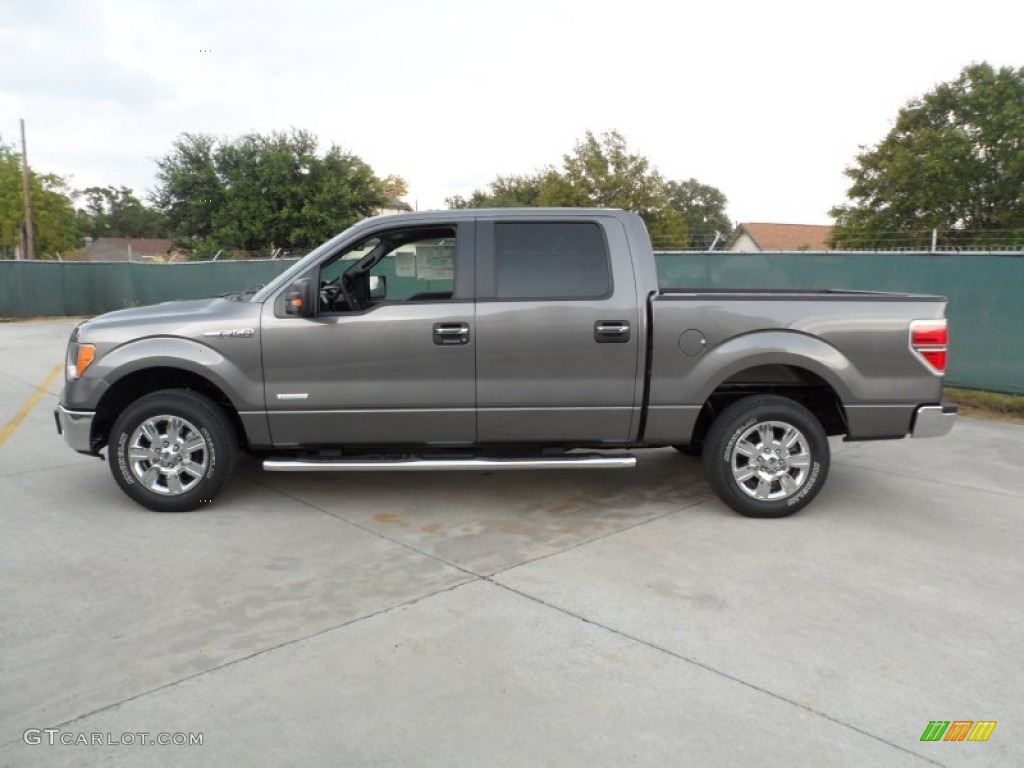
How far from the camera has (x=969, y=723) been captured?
9.63 feet

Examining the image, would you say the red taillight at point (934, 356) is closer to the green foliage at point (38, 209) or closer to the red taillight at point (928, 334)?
the red taillight at point (928, 334)

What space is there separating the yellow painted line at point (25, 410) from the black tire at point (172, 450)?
3.06m

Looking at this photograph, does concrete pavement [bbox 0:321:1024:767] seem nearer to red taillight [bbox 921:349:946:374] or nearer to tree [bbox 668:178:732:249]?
red taillight [bbox 921:349:946:374]

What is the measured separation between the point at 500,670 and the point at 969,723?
1.76 meters

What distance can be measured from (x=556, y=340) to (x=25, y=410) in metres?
6.88

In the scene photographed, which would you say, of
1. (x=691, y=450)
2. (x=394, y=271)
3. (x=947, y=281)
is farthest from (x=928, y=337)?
(x=947, y=281)

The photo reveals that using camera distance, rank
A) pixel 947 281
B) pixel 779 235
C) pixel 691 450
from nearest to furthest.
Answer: pixel 691 450
pixel 947 281
pixel 779 235

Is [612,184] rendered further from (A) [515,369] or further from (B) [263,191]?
(A) [515,369]

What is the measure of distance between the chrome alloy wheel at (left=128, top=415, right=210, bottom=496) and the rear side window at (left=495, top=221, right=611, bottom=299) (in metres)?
2.23

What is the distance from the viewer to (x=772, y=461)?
519 cm

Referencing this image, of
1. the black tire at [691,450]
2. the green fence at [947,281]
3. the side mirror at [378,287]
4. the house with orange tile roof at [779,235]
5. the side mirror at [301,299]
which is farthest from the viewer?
the house with orange tile roof at [779,235]

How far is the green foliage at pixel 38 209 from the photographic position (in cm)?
5394

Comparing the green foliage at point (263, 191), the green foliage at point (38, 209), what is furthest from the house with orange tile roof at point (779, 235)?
the green foliage at point (38, 209)

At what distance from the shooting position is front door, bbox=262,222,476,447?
514 cm
